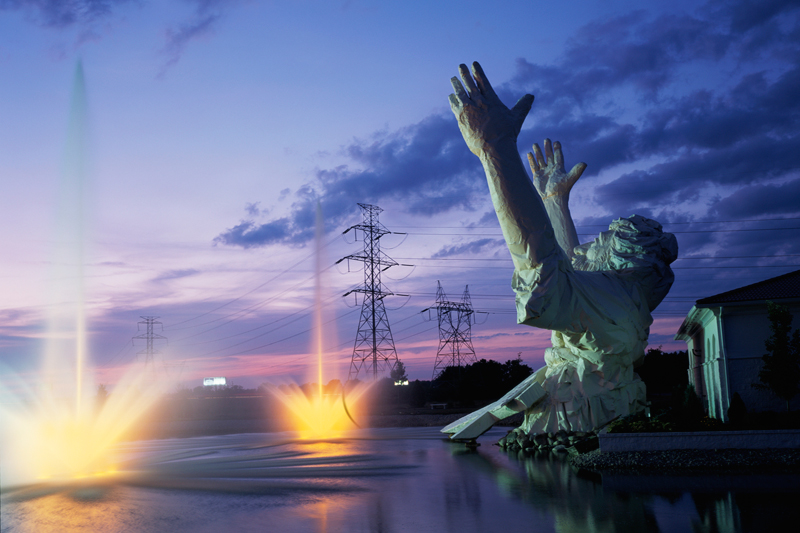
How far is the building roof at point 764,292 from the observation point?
2039cm

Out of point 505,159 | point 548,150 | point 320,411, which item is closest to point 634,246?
point 505,159

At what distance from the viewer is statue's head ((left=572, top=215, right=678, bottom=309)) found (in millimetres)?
20594

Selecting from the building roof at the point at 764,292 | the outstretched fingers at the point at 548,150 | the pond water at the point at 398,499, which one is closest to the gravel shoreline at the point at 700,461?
the pond water at the point at 398,499

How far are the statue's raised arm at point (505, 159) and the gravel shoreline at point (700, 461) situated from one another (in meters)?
5.64

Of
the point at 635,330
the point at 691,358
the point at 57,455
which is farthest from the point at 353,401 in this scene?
the point at 635,330

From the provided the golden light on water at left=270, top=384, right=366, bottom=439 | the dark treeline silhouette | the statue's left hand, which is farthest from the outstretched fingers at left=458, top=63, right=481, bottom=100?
the dark treeline silhouette

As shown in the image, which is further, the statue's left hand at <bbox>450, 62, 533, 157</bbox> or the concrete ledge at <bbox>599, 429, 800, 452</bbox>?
the statue's left hand at <bbox>450, 62, 533, 157</bbox>

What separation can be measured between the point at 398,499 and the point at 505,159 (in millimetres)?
9518

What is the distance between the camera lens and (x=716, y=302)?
20641 millimetres

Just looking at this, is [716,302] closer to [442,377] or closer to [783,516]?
[783,516]

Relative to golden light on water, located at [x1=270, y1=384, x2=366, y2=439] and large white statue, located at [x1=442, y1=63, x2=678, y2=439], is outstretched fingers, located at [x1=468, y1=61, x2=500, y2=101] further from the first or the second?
golden light on water, located at [x1=270, y1=384, x2=366, y2=439]

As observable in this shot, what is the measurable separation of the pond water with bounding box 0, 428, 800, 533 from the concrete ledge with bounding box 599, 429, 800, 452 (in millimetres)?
1462

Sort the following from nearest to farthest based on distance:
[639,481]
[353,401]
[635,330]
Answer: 1. [639,481]
2. [635,330]
3. [353,401]

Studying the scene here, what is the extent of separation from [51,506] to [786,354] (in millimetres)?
19356
